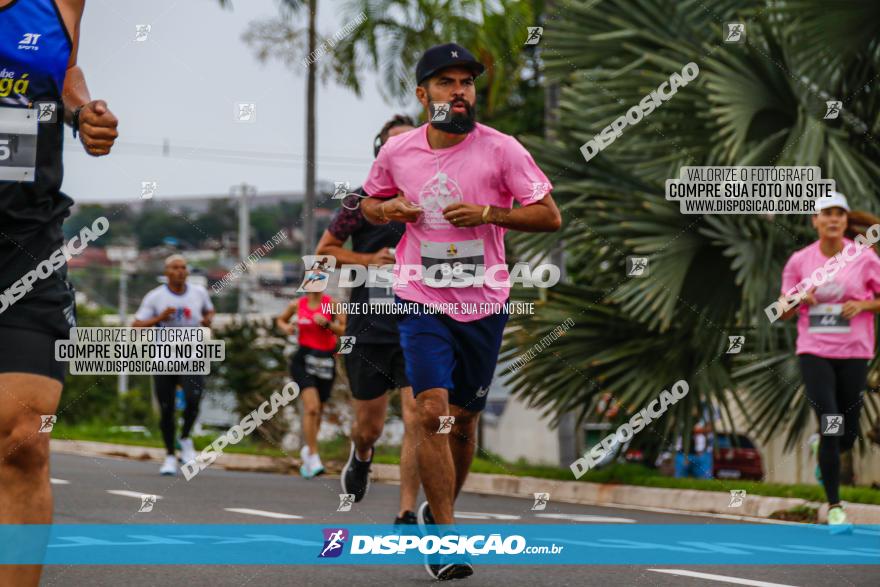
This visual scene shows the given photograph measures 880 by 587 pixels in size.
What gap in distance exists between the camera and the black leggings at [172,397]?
519 inches

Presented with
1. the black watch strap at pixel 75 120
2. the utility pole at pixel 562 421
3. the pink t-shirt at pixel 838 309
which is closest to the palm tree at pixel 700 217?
the utility pole at pixel 562 421

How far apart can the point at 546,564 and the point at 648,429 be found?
5127mm

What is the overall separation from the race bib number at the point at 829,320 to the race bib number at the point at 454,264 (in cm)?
365

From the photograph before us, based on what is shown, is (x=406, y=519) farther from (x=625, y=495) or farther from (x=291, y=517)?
(x=625, y=495)

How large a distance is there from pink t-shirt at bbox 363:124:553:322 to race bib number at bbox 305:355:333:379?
7.36 m

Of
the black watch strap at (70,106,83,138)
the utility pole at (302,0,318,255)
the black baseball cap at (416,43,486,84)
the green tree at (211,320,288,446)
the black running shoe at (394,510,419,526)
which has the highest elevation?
the utility pole at (302,0,318,255)

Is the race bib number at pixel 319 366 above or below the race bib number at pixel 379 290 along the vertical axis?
below

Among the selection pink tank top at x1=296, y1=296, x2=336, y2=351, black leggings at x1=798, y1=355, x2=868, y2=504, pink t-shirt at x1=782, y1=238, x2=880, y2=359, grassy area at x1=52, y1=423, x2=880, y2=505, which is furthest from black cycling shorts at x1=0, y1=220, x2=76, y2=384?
pink tank top at x1=296, y1=296, x2=336, y2=351

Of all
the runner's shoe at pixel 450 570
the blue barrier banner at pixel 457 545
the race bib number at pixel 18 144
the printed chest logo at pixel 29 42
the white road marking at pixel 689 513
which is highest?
the printed chest logo at pixel 29 42

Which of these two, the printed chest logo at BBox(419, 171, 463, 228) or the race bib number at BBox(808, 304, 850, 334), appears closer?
the printed chest logo at BBox(419, 171, 463, 228)

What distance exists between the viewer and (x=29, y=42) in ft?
13.5

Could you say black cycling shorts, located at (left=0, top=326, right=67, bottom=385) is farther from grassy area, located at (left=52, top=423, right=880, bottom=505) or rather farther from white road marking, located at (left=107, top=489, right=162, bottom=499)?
grassy area, located at (left=52, top=423, right=880, bottom=505)

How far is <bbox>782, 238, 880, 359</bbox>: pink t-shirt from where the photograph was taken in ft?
30.2

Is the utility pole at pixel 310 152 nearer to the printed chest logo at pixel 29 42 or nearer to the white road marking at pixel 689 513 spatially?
the white road marking at pixel 689 513
